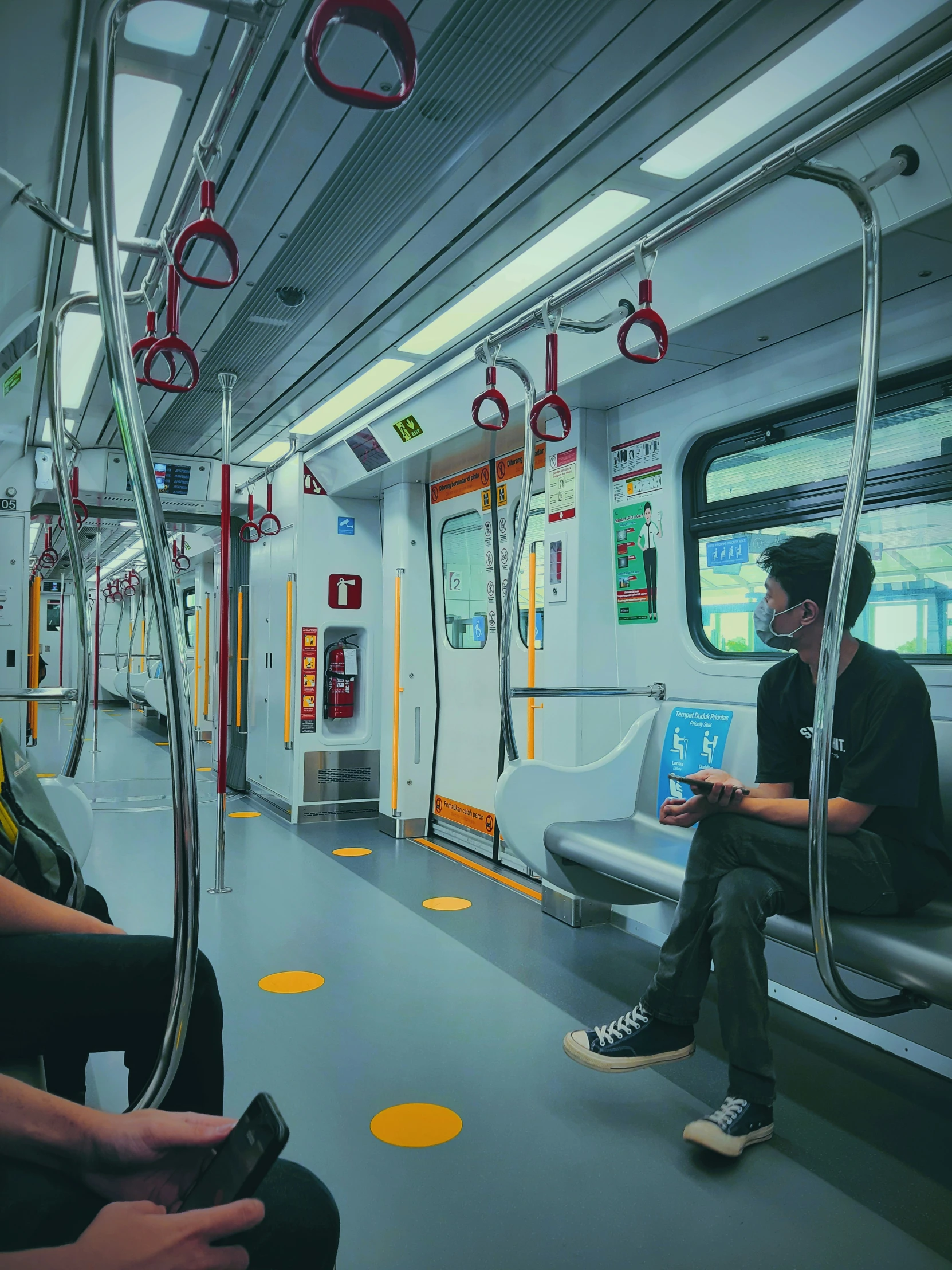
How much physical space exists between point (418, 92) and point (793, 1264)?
3143mm

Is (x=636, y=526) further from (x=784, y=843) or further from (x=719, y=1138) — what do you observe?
(x=719, y=1138)

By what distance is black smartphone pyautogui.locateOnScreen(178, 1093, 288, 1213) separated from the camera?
0.91 meters

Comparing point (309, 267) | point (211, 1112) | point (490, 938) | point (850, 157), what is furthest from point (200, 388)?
point (211, 1112)

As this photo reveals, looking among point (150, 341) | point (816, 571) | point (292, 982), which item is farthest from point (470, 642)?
point (816, 571)

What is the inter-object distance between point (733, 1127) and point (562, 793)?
5.62 feet

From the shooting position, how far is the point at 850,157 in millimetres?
2523

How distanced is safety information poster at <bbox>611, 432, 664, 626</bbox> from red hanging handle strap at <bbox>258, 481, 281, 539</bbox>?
3597mm

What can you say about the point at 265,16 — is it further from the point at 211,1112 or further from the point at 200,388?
the point at 200,388

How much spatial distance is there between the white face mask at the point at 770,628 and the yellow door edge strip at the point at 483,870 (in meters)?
2.32

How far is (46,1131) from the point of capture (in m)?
1.08

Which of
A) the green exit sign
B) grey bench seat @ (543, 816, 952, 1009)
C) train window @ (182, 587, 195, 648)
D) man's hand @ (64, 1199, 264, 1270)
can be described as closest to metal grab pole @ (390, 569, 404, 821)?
the green exit sign

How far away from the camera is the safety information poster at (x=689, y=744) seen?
12.0 ft

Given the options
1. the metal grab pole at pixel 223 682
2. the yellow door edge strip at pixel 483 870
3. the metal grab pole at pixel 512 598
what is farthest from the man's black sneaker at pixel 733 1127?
the metal grab pole at pixel 223 682

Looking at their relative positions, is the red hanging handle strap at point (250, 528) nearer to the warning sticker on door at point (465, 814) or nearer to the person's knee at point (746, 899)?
the warning sticker on door at point (465, 814)
